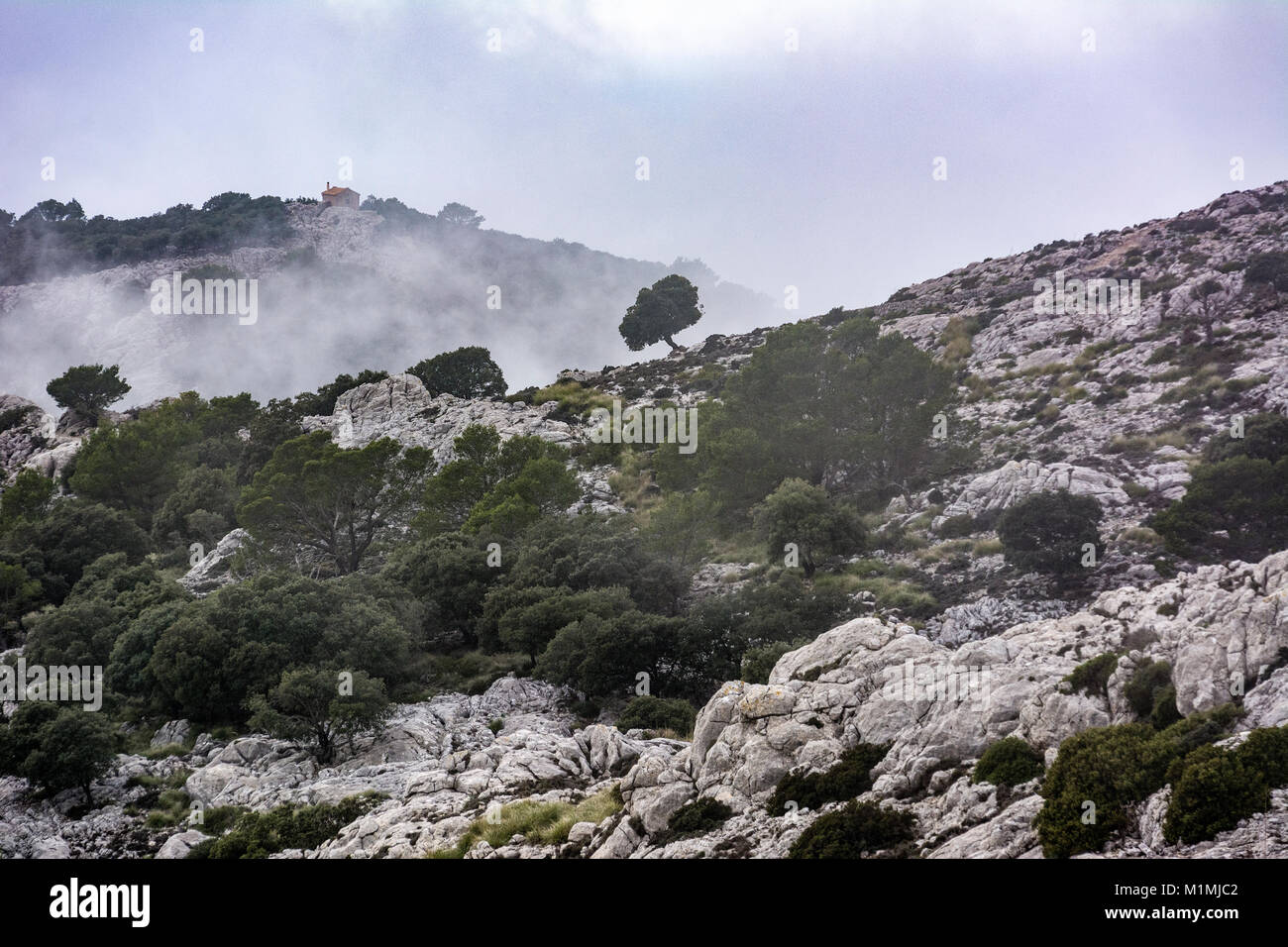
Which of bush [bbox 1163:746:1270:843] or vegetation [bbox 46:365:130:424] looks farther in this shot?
vegetation [bbox 46:365:130:424]

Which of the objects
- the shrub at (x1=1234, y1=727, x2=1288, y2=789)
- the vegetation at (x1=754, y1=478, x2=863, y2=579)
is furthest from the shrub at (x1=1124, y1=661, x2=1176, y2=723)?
the vegetation at (x1=754, y1=478, x2=863, y2=579)

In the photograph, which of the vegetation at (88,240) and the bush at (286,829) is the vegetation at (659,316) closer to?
the bush at (286,829)

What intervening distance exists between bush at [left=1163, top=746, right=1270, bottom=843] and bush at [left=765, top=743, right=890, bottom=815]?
18.2 ft

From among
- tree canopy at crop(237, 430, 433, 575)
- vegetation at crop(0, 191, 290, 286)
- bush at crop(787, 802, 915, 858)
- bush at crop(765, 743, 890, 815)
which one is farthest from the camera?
vegetation at crop(0, 191, 290, 286)

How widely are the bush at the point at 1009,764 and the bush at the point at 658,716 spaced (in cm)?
1302

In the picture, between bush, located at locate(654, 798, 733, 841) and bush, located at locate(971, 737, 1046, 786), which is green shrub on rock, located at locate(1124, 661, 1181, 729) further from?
bush, located at locate(654, 798, 733, 841)

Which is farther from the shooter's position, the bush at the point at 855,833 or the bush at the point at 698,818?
the bush at the point at 698,818

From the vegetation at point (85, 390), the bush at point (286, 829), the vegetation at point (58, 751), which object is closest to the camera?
the bush at point (286, 829)

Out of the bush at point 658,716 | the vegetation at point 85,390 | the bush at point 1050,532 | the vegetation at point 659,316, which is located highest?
the vegetation at point 659,316

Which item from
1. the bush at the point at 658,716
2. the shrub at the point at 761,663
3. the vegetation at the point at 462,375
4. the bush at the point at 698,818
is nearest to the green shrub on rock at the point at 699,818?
the bush at the point at 698,818

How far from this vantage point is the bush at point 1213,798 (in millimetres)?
9719

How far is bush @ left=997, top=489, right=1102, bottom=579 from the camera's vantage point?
103 feet
